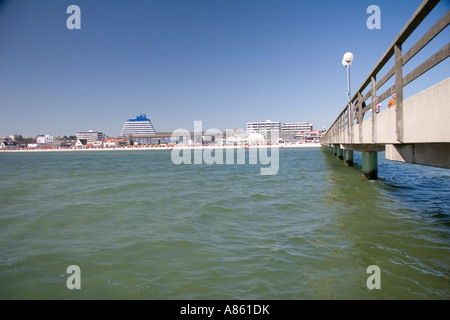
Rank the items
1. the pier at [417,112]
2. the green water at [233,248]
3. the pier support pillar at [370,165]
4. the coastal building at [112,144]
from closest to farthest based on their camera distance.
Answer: the pier at [417,112], the green water at [233,248], the pier support pillar at [370,165], the coastal building at [112,144]

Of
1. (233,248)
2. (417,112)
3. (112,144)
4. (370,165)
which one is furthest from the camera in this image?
(112,144)

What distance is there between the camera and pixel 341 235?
6.09 metres

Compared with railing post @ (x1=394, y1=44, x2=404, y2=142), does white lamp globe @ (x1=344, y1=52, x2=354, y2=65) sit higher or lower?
higher

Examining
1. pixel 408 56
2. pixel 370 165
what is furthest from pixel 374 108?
pixel 370 165

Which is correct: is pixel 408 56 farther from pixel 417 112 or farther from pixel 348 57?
pixel 348 57

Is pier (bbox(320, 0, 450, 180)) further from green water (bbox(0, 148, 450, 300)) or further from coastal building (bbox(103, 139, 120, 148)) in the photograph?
coastal building (bbox(103, 139, 120, 148))

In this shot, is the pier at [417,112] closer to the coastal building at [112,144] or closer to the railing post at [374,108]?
the railing post at [374,108]

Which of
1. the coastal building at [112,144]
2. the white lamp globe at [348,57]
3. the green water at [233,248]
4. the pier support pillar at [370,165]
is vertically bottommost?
the green water at [233,248]

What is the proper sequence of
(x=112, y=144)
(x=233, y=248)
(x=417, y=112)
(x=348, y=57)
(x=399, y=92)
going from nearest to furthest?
(x=417, y=112) < (x=399, y=92) < (x=233, y=248) < (x=348, y=57) < (x=112, y=144)

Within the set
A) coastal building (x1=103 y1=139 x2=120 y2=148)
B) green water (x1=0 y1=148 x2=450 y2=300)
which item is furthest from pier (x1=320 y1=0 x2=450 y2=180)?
coastal building (x1=103 y1=139 x2=120 y2=148)

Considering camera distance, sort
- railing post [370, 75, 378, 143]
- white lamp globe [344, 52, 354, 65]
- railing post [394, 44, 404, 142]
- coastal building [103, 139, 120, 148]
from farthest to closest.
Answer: coastal building [103, 139, 120, 148], white lamp globe [344, 52, 354, 65], railing post [370, 75, 378, 143], railing post [394, 44, 404, 142]

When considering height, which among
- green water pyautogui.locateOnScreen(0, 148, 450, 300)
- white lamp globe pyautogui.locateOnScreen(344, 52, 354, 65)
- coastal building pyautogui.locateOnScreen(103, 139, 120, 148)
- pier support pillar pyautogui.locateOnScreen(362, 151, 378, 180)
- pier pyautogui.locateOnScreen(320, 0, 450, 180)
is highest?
coastal building pyautogui.locateOnScreen(103, 139, 120, 148)

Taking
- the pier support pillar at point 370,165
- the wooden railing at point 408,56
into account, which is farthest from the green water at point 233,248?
the pier support pillar at point 370,165

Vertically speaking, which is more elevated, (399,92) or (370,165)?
(399,92)
